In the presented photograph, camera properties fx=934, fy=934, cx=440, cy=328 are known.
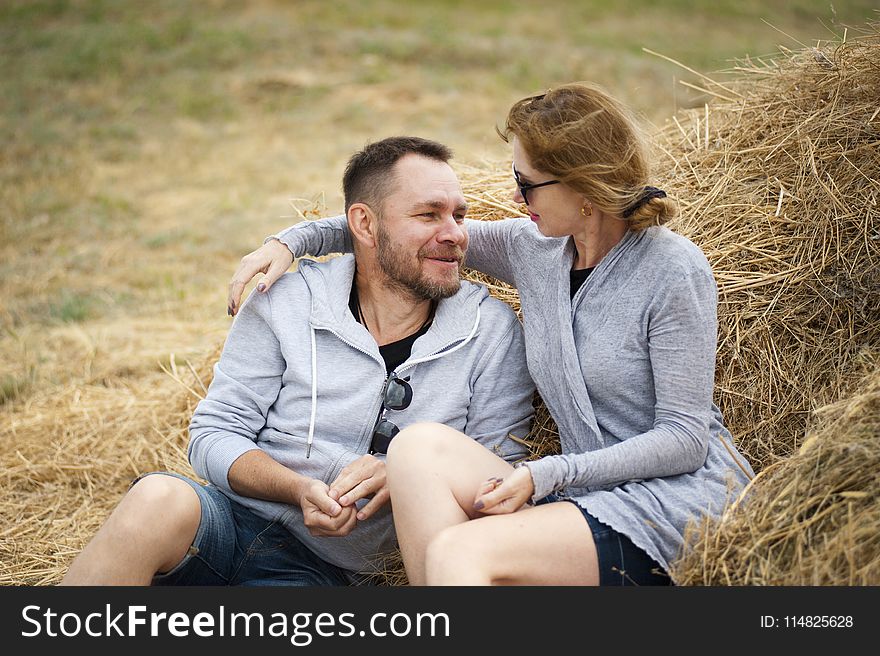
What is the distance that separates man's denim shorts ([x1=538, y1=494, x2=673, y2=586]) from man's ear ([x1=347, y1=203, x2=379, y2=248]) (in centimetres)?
142

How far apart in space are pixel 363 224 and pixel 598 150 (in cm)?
109

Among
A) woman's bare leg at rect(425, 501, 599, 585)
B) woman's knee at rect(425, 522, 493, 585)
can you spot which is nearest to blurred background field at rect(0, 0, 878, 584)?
woman's bare leg at rect(425, 501, 599, 585)

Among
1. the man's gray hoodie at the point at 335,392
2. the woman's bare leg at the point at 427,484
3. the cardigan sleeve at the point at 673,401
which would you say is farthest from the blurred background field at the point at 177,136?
the woman's bare leg at the point at 427,484

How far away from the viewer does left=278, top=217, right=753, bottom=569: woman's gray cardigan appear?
280cm

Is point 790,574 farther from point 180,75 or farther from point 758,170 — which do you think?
point 180,75

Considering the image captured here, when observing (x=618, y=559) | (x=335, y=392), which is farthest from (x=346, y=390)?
(x=618, y=559)

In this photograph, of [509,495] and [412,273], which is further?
[412,273]

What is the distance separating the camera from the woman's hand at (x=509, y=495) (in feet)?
8.92

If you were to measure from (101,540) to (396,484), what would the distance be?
93 centimetres

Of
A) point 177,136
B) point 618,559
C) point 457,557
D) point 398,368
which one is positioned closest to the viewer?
point 457,557

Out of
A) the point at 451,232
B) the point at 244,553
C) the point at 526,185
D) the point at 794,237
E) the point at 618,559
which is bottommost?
the point at 244,553

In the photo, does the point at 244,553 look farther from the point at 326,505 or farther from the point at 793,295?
the point at 793,295

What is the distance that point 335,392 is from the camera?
3.40 meters

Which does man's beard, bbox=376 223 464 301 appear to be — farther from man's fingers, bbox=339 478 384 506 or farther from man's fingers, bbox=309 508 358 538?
man's fingers, bbox=309 508 358 538
